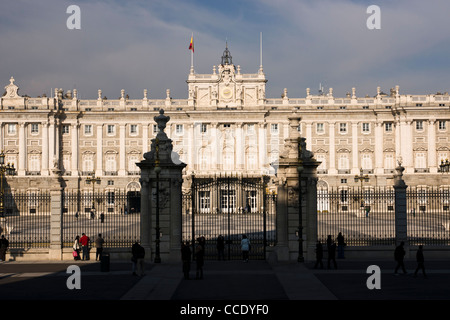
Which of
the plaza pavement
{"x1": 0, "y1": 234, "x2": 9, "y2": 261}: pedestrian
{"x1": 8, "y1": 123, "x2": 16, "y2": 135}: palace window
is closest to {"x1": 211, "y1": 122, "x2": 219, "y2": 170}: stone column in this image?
{"x1": 8, "y1": 123, "x2": 16, "y2": 135}: palace window

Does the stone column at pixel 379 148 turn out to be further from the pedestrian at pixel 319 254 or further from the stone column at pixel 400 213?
the pedestrian at pixel 319 254

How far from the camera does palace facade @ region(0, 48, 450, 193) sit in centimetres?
7581

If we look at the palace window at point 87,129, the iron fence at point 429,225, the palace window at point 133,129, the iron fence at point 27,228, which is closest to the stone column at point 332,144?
the iron fence at point 429,225

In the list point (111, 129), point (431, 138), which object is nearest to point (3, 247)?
point (111, 129)

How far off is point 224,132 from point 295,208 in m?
51.9

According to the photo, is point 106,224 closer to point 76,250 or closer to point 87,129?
point 76,250

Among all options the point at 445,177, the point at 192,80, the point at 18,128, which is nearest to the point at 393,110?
the point at 445,177

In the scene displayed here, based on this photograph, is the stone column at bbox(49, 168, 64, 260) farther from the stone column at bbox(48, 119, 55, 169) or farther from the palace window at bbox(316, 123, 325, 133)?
the palace window at bbox(316, 123, 325, 133)

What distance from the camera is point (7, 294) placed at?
1812cm

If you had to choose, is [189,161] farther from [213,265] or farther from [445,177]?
[213,265]

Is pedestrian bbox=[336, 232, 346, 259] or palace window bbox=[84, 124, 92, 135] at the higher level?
palace window bbox=[84, 124, 92, 135]

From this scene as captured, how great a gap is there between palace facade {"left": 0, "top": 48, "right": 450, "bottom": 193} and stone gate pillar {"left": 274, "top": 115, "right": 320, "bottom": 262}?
4900cm

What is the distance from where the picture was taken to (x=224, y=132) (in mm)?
77438
